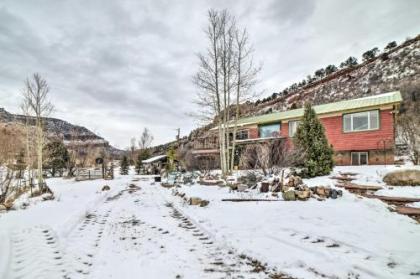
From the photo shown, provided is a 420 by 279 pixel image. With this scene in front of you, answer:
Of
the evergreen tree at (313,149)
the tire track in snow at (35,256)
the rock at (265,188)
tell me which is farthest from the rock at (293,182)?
the tire track in snow at (35,256)

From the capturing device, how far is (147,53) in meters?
15.5

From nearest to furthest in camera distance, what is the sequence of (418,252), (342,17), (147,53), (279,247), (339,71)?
(418,252), (279,247), (342,17), (147,53), (339,71)

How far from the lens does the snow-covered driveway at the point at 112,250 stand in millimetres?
3443

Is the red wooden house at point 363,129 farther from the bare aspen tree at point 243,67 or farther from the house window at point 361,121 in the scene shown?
the bare aspen tree at point 243,67

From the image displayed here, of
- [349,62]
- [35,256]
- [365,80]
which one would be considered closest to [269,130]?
[35,256]

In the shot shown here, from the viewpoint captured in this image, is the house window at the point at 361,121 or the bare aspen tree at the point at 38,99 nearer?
the house window at the point at 361,121

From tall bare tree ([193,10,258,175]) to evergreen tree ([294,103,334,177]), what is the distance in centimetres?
485

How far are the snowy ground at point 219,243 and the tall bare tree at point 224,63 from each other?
974cm

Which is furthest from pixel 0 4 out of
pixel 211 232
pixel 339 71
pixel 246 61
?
pixel 339 71

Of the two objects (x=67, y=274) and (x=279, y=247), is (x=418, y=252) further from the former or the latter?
(x=67, y=274)

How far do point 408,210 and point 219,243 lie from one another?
4.90 meters

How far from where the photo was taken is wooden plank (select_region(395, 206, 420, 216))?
592 cm

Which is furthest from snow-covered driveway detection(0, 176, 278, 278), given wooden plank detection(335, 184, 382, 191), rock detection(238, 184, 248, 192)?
wooden plank detection(335, 184, 382, 191)

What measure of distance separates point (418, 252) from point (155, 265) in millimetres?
3810
